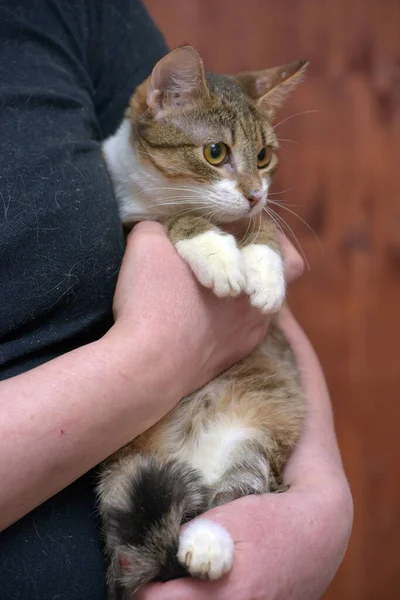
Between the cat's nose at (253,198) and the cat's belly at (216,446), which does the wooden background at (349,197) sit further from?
the cat's belly at (216,446)

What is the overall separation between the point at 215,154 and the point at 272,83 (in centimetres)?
28

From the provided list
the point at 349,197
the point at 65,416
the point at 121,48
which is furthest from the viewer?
the point at 349,197

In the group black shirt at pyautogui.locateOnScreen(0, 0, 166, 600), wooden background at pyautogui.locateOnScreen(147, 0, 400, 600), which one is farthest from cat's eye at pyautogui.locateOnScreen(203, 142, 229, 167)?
wooden background at pyautogui.locateOnScreen(147, 0, 400, 600)

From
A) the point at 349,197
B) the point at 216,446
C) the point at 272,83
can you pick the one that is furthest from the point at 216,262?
the point at 349,197

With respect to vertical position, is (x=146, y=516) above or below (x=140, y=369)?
below

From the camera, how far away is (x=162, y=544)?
0.84 m

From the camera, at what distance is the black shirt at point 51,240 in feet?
2.86

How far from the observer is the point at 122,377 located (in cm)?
86

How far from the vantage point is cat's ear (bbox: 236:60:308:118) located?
4.29ft

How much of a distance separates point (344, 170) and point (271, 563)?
1.31m

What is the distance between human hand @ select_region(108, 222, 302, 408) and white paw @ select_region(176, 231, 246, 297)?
0.07ft

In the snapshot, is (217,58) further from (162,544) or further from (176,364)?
(162,544)

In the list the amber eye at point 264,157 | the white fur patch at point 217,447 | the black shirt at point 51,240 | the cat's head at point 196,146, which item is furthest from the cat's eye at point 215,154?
the white fur patch at point 217,447

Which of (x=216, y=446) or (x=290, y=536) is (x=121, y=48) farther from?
(x=290, y=536)
